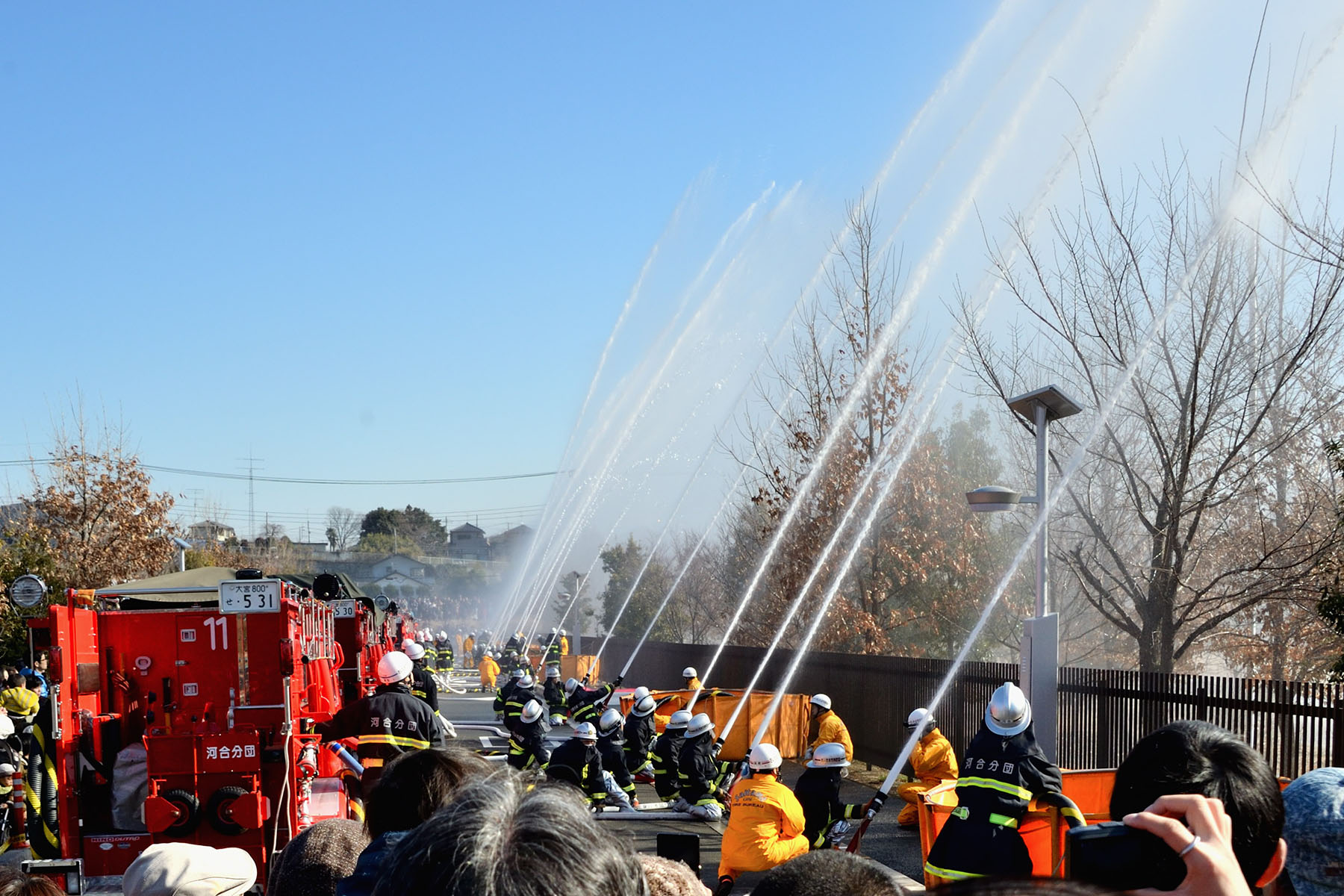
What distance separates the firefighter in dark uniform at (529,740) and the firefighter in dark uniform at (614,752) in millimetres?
773

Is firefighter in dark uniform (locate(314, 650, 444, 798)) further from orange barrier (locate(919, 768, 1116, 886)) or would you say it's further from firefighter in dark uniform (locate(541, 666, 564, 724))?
firefighter in dark uniform (locate(541, 666, 564, 724))

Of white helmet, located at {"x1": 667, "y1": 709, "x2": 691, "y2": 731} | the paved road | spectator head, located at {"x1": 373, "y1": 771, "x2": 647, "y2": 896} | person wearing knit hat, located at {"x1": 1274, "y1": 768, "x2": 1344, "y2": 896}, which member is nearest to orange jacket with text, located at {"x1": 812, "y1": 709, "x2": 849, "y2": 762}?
the paved road

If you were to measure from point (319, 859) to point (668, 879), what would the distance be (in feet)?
5.16

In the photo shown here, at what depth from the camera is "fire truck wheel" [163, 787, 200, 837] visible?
905 centimetres

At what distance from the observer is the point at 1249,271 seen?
12180 millimetres

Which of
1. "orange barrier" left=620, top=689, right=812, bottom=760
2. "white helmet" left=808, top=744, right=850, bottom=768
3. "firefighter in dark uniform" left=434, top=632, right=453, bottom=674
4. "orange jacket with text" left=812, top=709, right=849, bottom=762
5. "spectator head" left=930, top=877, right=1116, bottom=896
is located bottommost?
"firefighter in dark uniform" left=434, top=632, right=453, bottom=674

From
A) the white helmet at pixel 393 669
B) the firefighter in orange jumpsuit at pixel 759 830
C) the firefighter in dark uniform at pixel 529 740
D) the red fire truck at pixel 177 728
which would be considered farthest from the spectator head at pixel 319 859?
the firefighter in dark uniform at pixel 529 740

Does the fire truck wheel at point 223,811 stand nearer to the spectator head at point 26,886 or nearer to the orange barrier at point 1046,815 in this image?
the orange barrier at point 1046,815

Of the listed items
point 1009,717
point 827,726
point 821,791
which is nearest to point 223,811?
point 821,791

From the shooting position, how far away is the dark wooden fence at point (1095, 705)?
9.17 metres

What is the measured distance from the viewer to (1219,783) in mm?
2285

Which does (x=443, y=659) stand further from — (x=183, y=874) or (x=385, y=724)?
(x=183, y=874)

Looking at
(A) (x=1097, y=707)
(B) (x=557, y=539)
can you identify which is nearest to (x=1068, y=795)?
(A) (x=1097, y=707)

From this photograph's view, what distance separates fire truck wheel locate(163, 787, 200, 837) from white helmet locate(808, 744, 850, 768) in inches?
192
